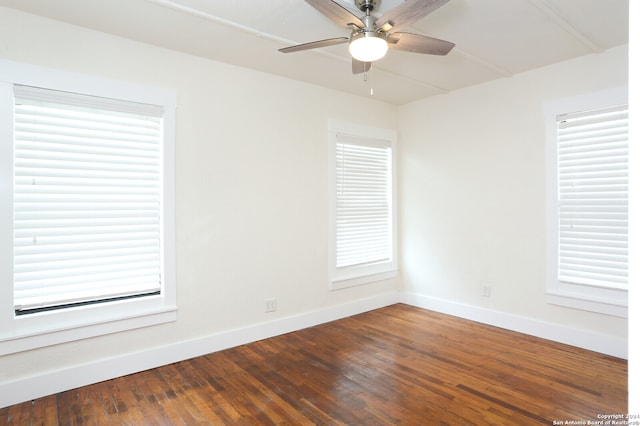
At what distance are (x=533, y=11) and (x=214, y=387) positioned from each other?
3583 millimetres

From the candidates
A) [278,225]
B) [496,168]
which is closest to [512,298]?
[496,168]

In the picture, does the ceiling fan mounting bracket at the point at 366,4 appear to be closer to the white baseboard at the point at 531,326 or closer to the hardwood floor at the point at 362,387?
the hardwood floor at the point at 362,387

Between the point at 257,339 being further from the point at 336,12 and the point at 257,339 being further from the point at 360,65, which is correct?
the point at 336,12

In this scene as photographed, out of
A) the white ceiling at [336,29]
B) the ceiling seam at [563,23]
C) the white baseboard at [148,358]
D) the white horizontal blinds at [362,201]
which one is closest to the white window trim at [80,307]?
the white baseboard at [148,358]

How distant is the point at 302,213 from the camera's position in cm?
398

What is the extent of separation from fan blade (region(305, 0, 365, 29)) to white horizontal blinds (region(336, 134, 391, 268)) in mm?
2168

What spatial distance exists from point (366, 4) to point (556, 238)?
2884mm

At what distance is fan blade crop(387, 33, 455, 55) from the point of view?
231cm

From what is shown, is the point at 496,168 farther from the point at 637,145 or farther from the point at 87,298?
the point at 87,298

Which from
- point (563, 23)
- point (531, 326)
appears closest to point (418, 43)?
point (563, 23)

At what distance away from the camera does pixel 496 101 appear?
3.99 meters

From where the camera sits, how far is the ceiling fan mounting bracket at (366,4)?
224 centimetres

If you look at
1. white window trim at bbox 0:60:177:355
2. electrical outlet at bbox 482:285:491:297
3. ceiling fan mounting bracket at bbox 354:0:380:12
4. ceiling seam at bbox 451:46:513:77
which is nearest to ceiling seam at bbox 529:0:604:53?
ceiling seam at bbox 451:46:513:77

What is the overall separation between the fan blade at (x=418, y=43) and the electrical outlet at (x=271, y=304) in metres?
2.60
